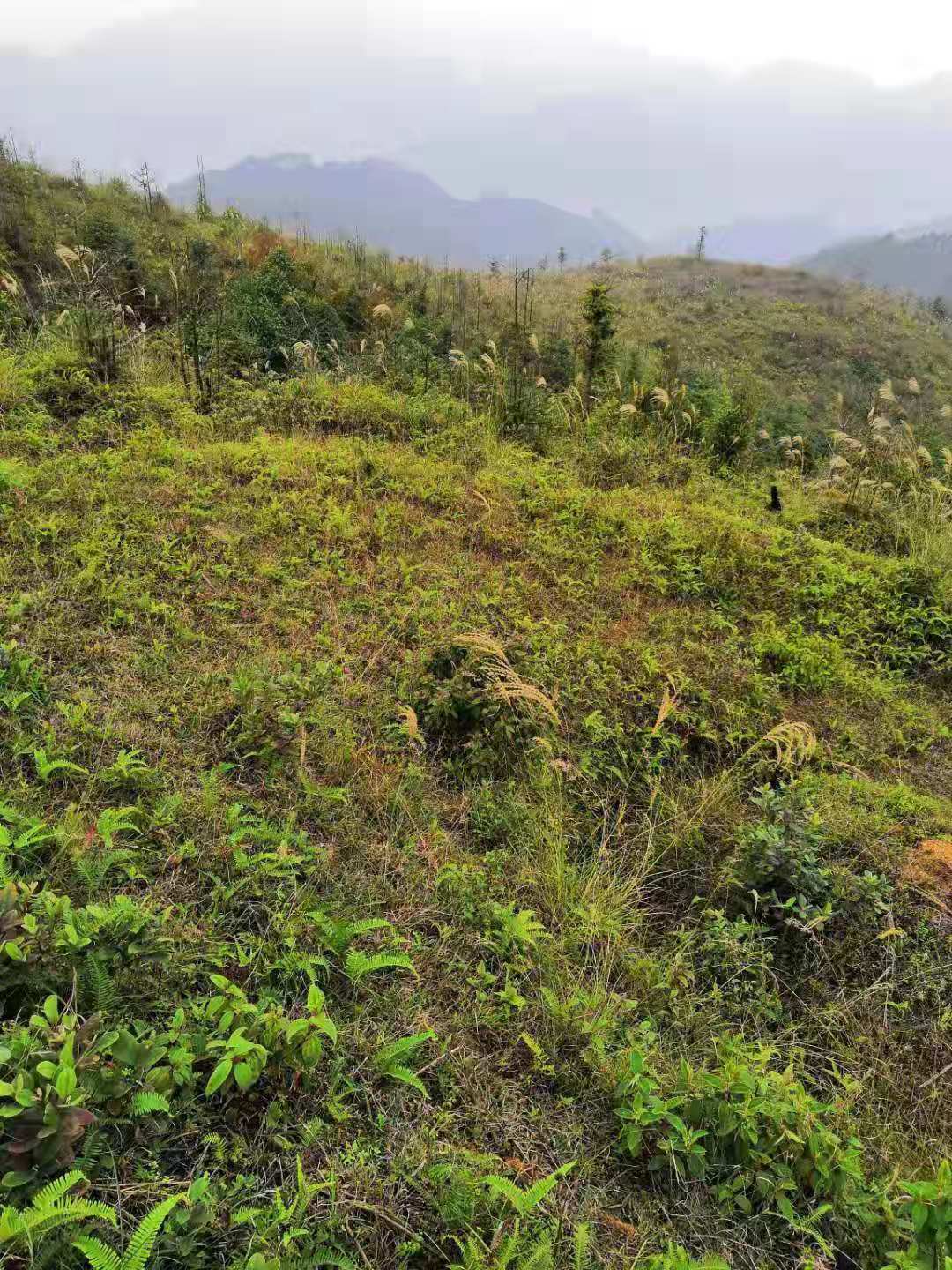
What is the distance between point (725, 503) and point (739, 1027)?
16.0 feet

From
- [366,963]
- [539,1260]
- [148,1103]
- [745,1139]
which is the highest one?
[148,1103]

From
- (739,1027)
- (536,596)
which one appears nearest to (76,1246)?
(739,1027)

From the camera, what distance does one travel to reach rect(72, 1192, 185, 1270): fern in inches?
52.7

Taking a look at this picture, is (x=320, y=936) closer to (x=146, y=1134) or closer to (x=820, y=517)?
(x=146, y=1134)

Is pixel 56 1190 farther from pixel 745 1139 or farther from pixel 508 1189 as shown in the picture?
pixel 745 1139

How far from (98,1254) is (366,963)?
94 centimetres

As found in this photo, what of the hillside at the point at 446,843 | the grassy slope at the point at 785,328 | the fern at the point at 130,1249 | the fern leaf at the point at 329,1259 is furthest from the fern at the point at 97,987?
the grassy slope at the point at 785,328

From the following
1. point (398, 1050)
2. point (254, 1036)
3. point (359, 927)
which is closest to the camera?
point (254, 1036)

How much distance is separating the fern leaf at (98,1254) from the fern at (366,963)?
885mm

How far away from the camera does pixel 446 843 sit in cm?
286

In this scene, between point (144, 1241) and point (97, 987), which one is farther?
point (97, 987)

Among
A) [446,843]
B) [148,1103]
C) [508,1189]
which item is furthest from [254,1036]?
[446,843]

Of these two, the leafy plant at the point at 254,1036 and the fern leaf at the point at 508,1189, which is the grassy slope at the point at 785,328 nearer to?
the leafy plant at the point at 254,1036

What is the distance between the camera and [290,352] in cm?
772
